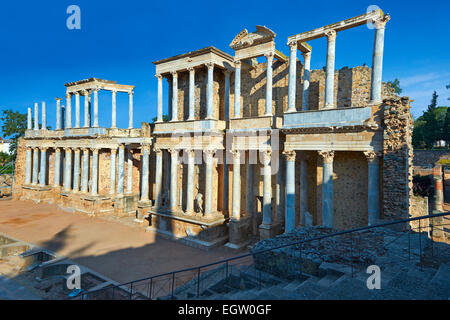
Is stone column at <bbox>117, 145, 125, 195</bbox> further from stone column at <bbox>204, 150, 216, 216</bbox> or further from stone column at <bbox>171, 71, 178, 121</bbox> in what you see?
stone column at <bbox>204, 150, 216, 216</bbox>

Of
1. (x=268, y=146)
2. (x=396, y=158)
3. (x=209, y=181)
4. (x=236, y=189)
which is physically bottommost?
(x=236, y=189)

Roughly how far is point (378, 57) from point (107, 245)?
17067 mm

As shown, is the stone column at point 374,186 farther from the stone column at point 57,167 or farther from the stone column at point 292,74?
the stone column at point 57,167

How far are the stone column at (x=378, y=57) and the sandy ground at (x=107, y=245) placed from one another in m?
10.5

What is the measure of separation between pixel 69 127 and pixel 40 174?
23.8 feet

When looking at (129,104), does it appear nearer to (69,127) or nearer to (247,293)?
(69,127)

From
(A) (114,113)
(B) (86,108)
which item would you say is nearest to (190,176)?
(A) (114,113)

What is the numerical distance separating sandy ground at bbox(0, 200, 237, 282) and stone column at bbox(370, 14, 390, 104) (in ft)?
34.6

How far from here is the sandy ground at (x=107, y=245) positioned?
1294 cm

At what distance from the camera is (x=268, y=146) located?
48.8 ft

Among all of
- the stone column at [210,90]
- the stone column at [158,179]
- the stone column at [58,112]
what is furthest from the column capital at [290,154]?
the stone column at [58,112]

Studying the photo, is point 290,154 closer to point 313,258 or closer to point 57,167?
point 313,258
